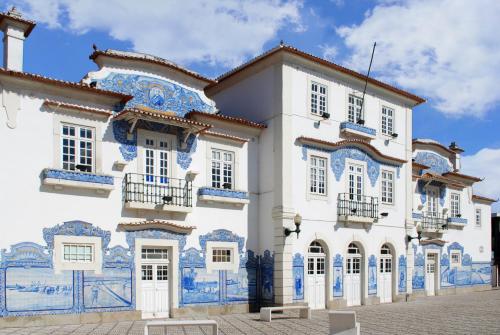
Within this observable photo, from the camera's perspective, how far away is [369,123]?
21.7 m

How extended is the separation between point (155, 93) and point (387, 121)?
10.3m

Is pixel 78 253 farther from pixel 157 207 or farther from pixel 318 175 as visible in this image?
pixel 318 175

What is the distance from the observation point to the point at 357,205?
20469mm

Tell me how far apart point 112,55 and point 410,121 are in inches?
526

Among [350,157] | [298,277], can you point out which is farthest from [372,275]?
[350,157]

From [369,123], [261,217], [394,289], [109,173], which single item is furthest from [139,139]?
[394,289]

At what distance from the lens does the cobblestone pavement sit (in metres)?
13.0

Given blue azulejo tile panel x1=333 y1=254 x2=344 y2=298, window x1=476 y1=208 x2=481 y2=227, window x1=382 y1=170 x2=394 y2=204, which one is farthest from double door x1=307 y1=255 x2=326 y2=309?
window x1=476 y1=208 x2=481 y2=227

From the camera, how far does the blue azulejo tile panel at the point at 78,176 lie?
14152 millimetres

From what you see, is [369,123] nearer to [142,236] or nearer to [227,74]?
[227,74]

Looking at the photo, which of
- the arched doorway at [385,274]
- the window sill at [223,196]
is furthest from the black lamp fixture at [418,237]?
the window sill at [223,196]

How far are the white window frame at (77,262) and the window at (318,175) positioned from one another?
24.8ft

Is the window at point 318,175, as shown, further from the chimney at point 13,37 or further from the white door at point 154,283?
the chimney at point 13,37

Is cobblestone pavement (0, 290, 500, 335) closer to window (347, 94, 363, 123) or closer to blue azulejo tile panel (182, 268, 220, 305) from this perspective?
blue azulejo tile panel (182, 268, 220, 305)
